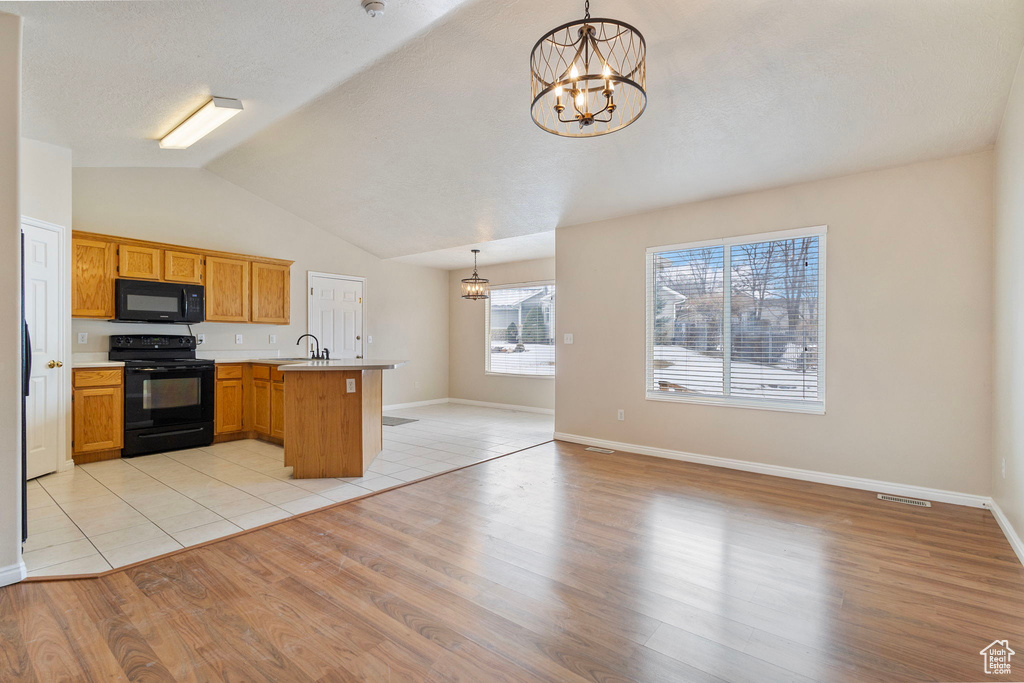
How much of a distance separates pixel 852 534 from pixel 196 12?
4.74 meters

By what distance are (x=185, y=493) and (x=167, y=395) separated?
1.78m

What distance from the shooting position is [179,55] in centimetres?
296

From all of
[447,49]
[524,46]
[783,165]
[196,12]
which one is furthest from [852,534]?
[196,12]

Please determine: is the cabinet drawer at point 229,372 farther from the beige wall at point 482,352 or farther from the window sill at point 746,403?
the window sill at point 746,403

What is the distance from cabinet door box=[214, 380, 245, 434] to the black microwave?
30.7 inches

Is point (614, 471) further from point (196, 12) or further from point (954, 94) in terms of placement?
point (196, 12)

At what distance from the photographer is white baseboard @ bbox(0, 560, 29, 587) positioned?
7.23 ft

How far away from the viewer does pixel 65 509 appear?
317 cm

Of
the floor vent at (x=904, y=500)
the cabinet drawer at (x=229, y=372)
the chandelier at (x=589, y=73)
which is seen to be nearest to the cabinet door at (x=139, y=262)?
the cabinet drawer at (x=229, y=372)

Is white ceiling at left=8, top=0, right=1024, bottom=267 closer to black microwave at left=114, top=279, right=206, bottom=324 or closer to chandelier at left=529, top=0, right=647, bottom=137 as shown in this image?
chandelier at left=529, top=0, right=647, bottom=137

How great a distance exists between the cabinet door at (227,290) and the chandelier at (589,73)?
404cm

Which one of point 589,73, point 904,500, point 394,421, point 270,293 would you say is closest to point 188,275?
point 270,293

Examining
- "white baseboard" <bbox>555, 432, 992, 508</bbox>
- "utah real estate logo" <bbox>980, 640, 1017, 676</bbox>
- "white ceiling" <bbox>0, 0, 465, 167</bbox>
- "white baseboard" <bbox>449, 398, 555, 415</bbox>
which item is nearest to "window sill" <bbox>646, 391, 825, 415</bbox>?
"white baseboard" <bbox>555, 432, 992, 508</bbox>

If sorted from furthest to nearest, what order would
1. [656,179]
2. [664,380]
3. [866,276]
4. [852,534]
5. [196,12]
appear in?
[664,380], [656,179], [866,276], [852,534], [196,12]
